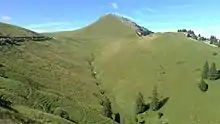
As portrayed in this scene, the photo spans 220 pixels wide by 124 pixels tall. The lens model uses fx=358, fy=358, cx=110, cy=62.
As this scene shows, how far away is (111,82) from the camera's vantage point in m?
144

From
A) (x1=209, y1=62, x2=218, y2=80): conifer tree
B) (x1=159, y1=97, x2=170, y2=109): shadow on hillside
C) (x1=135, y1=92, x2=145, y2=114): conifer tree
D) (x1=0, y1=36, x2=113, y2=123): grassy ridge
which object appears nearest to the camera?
(x1=0, y1=36, x2=113, y2=123): grassy ridge

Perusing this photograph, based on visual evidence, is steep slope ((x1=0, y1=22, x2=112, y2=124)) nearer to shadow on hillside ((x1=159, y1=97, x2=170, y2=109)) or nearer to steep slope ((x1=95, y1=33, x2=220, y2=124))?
steep slope ((x1=95, y1=33, x2=220, y2=124))

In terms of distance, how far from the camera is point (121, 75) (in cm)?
15138

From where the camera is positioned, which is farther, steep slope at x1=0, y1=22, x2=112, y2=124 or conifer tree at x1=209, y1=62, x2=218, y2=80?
conifer tree at x1=209, y1=62, x2=218, y2=80

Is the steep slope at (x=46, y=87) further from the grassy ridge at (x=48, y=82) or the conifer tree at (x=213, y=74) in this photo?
the conifer tree at (x=213, y=74)

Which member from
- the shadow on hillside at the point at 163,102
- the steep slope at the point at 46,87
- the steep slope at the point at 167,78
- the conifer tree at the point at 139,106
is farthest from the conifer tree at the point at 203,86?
the steep slope at the point at 46,87

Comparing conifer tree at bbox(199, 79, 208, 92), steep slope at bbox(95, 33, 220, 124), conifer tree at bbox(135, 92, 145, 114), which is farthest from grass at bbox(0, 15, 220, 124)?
conifer tree at bbox(135, 92, 145, 114)

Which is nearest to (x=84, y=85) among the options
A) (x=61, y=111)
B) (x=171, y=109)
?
(x=171, y=109)

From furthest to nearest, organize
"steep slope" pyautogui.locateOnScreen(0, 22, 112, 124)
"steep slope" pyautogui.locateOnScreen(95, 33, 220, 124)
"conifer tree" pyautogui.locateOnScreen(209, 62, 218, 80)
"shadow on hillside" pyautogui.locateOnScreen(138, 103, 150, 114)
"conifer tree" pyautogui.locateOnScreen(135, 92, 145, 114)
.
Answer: "conifer tree" pyautogui.locateOnScreen(209, 62, 218, 80)
"shadow on hillside" pyautogui.locateOnScreen(138, 103, 150, 114)
"conifer tree" pyautogui.locateOnScreen(135, 92, 145, 114)
"steep slope" pyautogui.locateOnScreen(95, 33, 220, 124)
"steep slope" pyautogui.locateOnScreen(0, 22, 112, 124)

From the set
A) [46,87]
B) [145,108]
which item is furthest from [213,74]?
[46,87]

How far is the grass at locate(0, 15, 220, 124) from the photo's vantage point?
85.2 meters

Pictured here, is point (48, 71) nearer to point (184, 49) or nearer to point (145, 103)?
point (145, 103)

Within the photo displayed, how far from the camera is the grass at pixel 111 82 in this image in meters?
85.2

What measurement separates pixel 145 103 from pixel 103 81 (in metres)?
31.7
